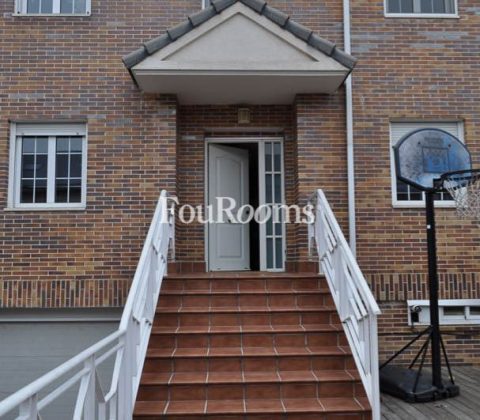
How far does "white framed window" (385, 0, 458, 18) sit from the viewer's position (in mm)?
7457

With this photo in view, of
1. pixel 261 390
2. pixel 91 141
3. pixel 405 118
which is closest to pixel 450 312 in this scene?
pixel 405 118

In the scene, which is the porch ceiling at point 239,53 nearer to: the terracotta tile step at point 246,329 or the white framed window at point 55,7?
the white framed window at point 55,7

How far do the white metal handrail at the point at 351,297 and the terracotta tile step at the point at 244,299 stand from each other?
257 mm

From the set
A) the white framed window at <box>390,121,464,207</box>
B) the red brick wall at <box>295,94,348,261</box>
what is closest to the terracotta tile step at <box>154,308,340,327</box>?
the red brick wall at <box>295,94,348,261</box>

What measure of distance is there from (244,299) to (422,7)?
16.7ft

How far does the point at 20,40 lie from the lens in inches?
279

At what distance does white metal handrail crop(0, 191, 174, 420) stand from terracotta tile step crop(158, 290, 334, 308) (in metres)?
0.26

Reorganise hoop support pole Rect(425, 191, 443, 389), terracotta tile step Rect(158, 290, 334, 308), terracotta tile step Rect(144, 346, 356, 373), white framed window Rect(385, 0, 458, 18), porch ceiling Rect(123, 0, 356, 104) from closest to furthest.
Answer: terracotta tile step Rect(144, 346, 356, 373), hoop support pole Rect(425, 191, 443, 389), terracotta tile step Rect(158, 290, 334, 308), porch ceiling Rect(123, 0, 356, 104), white framed window Rect(385, 0, 458, 18)

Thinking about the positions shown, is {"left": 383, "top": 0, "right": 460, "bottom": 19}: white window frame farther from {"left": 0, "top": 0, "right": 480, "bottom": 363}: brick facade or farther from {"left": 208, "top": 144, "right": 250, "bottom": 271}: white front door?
{"left": 208, "top": 144, "right": 250, "bottom": 271}: white front door

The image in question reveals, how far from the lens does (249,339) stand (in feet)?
16.9

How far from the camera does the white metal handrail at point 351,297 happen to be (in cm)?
419

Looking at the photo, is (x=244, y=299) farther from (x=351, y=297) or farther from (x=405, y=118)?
(x=405, y=118)

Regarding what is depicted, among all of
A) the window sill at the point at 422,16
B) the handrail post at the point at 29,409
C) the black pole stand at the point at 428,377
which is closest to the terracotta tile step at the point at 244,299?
the black pole stand at the point at 428,377

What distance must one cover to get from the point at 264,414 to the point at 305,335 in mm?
1145
